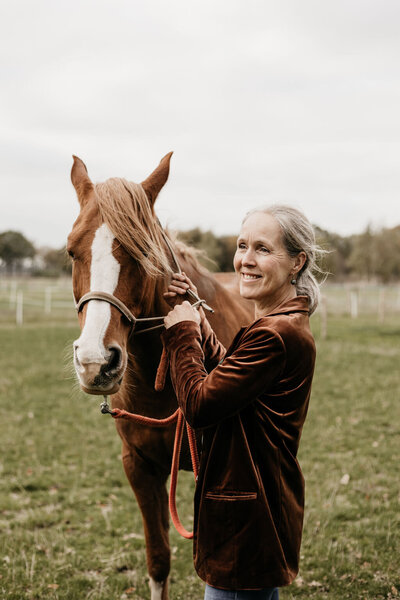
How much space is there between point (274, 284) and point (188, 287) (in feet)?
1.74

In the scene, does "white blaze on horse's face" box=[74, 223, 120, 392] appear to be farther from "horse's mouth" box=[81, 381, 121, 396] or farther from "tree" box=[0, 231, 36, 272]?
"tree" box=[0, 231, 36, 272]

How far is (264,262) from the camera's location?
1.91m

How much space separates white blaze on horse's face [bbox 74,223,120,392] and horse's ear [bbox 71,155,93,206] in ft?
1.08

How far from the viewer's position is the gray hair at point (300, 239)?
1920 millimetres

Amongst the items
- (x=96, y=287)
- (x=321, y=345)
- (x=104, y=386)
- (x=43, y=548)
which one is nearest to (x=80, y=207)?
(x=96, y=287)

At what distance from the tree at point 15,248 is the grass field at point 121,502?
1260 inches

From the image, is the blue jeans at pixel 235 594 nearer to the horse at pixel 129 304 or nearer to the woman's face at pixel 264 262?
the horse at pixel 129 304

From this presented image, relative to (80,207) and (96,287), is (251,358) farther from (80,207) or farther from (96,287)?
(80,207)

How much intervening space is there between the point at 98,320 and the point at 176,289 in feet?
1.48

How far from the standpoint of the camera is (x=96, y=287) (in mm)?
2088

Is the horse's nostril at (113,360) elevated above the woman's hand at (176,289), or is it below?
below

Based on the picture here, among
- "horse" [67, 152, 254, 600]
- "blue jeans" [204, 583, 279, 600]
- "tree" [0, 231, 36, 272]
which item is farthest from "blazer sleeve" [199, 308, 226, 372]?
"tree" [0, 231, 36, 272]

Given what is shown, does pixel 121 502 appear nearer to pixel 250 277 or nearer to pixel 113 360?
pixel 113 360

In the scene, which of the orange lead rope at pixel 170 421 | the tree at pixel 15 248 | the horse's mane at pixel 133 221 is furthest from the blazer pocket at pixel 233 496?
the tree at pixel 15 248
